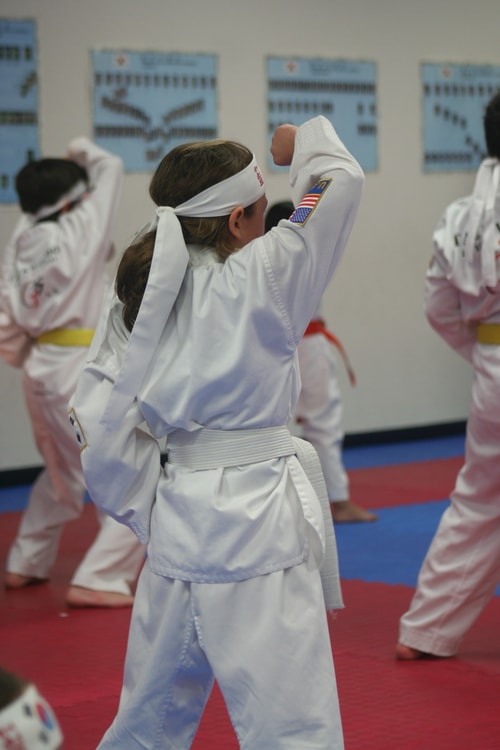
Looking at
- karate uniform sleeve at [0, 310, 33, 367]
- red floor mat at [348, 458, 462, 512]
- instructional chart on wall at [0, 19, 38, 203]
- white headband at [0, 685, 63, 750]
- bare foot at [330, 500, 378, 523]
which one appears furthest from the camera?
instructional chart on wall at [0, 19, 38, 203]

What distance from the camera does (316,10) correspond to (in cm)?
846

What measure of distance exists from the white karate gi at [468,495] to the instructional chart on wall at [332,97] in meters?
4.65

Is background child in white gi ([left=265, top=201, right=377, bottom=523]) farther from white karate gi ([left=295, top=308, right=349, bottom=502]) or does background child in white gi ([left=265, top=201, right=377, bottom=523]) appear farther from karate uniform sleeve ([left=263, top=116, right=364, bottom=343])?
karate uniform sleeve ([left=263, top=116, right=364, bottom=343])

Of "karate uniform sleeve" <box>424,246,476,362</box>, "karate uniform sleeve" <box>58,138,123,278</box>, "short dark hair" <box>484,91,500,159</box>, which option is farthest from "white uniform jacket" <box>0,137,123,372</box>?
"short dark hair" <box>484,91,500,159</box>

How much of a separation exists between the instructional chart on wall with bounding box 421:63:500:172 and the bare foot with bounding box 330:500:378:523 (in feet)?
12.1

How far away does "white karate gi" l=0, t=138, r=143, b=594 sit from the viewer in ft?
16.0

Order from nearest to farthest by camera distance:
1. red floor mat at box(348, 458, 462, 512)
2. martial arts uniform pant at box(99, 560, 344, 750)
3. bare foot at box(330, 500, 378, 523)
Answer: martial arts uniform pant at box(99, 560, 344, 750)
bare foot at box(330, 500, 378, 523)
red floor mat at box(348, 458, 462, 512)

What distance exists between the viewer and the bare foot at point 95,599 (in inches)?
182

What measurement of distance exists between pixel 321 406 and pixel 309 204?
4.08m

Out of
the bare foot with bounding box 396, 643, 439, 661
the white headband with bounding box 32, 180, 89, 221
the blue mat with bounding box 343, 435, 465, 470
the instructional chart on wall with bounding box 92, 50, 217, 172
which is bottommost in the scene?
the blue mat with bounding box 343, 435, 465, 470

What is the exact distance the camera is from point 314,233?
2.29 m

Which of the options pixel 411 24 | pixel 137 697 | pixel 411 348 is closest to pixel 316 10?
pixel 411 24

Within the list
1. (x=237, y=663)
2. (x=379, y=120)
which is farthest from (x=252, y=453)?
(x=379, y=120)

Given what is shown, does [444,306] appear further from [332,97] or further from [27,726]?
[332,97]
